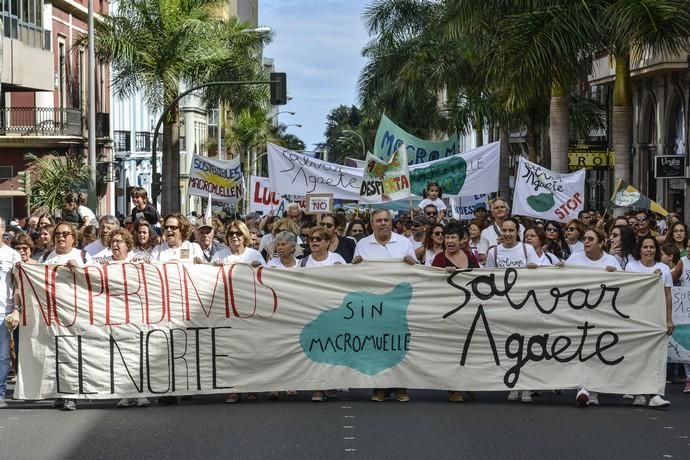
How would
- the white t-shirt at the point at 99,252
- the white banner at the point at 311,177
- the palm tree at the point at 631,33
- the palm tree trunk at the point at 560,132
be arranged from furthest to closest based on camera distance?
the palm tree trunk at the point at 560,132
the white banner at the point at 311,177
the palm tree at the point at 631,33
the white t-shirt at the point at 99,252

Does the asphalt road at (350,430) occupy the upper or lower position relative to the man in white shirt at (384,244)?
lower

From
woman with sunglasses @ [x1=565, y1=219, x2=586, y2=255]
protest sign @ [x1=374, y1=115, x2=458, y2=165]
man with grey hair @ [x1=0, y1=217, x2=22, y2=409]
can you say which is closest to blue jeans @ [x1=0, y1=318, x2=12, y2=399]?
man with grey hair @ [x1=0, y1=217, x2=22, y2=409]

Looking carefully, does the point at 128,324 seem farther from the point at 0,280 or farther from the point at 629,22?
the point at 629,22

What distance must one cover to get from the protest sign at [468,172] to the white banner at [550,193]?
2735 millimetres

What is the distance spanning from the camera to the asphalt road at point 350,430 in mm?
10055

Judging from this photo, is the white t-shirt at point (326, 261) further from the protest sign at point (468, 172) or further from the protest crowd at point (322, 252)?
the protest sign at point (468, 172)

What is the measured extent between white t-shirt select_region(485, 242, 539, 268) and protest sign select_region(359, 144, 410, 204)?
8.87 m

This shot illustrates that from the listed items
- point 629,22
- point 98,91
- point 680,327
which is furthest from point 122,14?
point 680,327

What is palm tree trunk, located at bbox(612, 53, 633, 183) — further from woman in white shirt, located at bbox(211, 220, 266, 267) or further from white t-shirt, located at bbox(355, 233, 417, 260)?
woman in white shirt, located at bbox(211, 220, 266, 267)

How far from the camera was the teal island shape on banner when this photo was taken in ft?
41.8

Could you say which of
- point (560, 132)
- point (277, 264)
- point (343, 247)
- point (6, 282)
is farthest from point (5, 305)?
point (560, 132)

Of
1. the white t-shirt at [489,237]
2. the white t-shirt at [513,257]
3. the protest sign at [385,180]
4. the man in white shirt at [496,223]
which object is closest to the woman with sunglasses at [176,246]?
the white t-shirt at [513,257]

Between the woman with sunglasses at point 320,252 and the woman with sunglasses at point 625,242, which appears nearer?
the woman with sunglasses at point 320,252

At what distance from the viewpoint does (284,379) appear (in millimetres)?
12672
